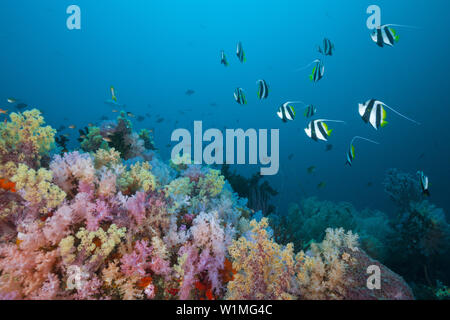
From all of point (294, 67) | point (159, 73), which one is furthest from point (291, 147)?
point (159, 73)

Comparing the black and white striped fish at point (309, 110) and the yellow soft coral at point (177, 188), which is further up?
the black and white striped fish at point (309, 110)

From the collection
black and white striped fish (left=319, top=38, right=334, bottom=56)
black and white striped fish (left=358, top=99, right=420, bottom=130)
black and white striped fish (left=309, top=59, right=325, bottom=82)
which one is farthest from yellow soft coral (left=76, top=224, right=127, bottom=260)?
black and white striped fish (left=319, top=38, right=334, bottom=56)

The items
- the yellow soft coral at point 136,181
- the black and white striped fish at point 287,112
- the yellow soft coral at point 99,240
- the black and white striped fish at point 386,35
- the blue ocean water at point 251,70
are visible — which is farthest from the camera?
the blue ocean water at point 251,70

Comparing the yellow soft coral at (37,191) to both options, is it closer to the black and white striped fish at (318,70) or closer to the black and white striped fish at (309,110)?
the black and white striped fish at (318,70)

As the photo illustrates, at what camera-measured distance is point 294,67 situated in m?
98.5

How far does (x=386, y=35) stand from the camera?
402 cm

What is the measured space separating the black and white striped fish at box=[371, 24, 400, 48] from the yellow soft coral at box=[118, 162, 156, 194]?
4853 millimetres

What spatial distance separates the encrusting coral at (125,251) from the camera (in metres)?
2.09

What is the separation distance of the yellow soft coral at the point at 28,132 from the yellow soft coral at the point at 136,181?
153cm

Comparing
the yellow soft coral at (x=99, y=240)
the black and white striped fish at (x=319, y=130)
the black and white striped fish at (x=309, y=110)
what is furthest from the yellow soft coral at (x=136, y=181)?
the black and white striped fish at (x=309, y=110)

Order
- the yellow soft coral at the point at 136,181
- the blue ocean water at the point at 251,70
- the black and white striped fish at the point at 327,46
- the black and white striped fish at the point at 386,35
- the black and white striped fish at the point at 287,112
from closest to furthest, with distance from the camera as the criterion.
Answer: the yellow soft coral at the point at 136,181, the black and white striped fish at the point at 386,35, the black and white striped fish at the point at 287,112, the black and white striped fish at the point at 327,46, the blue ocean water at the point at 251,70

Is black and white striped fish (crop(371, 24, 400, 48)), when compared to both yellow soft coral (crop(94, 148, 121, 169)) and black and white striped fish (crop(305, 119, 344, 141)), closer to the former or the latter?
black and white striped fish (crop(305, 119, 344, 141))
